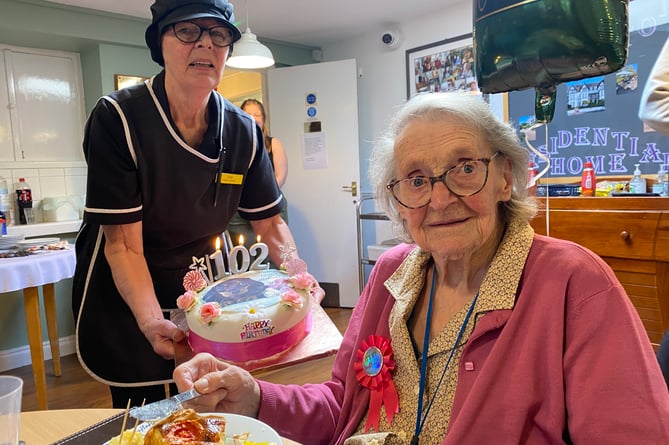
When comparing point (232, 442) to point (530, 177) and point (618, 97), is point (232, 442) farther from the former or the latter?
point (618, 97)

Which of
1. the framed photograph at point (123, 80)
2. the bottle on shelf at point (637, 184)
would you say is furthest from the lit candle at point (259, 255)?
the framed photograph at point (123, 80)

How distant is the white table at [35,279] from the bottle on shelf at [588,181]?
3112 mm

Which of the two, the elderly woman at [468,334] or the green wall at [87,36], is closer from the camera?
the elderly woman at [468,334]

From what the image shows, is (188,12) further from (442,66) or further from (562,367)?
(442,66)

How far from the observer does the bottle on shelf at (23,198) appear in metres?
3.68

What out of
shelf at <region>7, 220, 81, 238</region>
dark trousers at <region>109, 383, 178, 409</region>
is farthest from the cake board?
shelf at <region>7, 220, 81, 238</region>

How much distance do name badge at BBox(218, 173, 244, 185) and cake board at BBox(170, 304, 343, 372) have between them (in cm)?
43

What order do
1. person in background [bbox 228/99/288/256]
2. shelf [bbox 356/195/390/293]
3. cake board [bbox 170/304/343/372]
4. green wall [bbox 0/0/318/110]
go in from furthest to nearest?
shelf [bbox 356/195/390/293], person in background [bbox 228/99/288/256], green wall [bbox 0/0/318/110], cake board [bbox 170/304/343/372]

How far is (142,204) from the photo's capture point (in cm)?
144

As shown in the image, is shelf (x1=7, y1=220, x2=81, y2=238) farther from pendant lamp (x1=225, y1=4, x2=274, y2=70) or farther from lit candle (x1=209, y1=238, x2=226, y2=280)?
lit candle (x1=209, y1=238, x2=226, y2=280)

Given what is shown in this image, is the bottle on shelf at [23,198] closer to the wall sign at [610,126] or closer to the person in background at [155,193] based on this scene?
the person in background at [155,193]

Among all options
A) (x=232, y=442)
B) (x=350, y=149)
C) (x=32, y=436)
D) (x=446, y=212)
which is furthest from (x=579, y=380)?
(x=350, y=149)

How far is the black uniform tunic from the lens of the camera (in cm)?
139

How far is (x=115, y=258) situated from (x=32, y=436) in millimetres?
603
